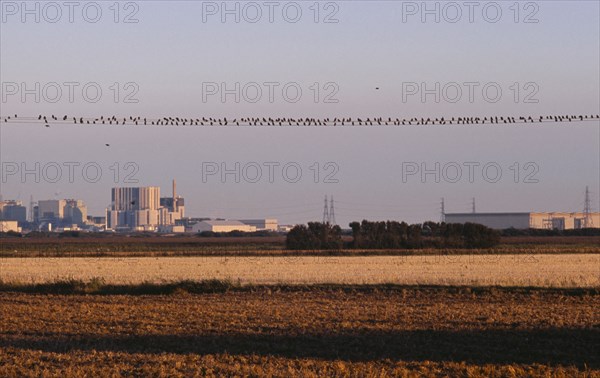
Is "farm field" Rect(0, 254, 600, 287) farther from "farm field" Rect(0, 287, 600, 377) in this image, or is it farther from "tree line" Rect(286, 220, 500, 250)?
"tree line" Rect(286, 220, 500, 250)

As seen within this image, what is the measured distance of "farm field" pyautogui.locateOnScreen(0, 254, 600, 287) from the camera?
4625 cm

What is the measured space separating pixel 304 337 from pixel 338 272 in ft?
95.5

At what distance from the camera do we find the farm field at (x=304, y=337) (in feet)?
66.4

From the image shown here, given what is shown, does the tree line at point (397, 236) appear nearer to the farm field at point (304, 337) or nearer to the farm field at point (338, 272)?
the farm field at point (338, 272)

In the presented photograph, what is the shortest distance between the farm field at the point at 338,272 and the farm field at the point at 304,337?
841 centimetres

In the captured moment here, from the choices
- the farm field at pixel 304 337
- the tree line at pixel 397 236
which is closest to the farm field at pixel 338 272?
the farm field at pixel 304 337

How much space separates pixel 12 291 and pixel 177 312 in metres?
14.3

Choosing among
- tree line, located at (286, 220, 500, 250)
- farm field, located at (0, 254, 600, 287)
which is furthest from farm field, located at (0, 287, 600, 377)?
tree line, located at (286, 220, 500, 250)

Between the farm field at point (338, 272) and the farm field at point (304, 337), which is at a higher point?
the farm field at point (338, 272)

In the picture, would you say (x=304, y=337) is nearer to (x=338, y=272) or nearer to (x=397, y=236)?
(x=338, y=272)

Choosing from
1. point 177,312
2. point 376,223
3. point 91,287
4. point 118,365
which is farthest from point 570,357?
point 376,223

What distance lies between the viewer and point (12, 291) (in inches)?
1703

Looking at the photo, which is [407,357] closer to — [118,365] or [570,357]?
[570,357]

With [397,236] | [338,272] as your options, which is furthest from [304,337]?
[397,236]
